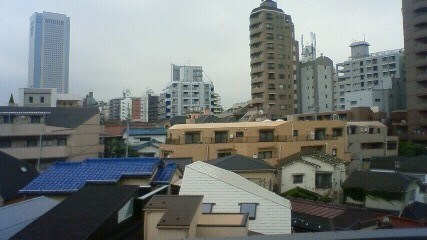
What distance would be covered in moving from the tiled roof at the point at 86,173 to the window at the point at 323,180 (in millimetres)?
13286

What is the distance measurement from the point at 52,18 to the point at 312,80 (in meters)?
118

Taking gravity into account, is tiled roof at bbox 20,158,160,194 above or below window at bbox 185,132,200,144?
below

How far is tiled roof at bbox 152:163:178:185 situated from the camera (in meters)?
13.2

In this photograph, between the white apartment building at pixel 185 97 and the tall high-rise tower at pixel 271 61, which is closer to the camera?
the tall high-rise tower at pixel 271 61

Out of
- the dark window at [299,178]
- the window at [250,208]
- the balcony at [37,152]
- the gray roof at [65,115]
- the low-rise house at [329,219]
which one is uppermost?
the gray roof at [65,115]

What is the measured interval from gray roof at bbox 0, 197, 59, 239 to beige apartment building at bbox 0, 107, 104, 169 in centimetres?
1978

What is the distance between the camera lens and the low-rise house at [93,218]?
277 inches

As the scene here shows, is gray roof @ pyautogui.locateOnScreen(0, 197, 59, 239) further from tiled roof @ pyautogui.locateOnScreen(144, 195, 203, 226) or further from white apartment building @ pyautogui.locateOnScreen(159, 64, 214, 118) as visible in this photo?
white apartment building @ pyautogui.locateOnScreen(159, 64, 214, 118)

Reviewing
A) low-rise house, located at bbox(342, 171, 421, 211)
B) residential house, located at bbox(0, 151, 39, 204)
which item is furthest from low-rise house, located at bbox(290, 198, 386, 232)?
residential house, located at bbox(0, 151, 39, 204)

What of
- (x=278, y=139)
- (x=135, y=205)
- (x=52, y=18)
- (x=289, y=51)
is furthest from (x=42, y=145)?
(x=52, y=18)

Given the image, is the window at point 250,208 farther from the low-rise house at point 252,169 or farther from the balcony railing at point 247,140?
the balcony railing at point 247,140

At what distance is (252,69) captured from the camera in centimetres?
5222

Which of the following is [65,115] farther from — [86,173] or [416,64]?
[416,64]

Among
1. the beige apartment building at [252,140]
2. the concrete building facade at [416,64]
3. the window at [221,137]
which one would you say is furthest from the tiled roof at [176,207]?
the concrete building facade at [416,64]
